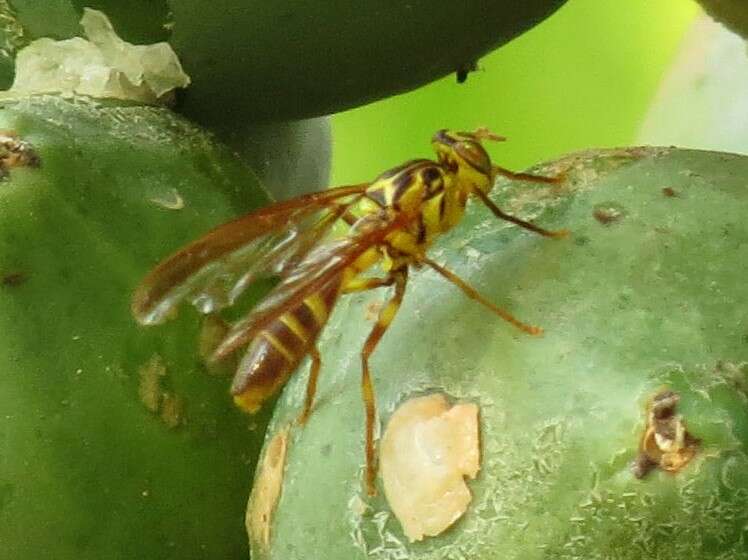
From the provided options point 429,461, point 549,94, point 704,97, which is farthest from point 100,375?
point 549,94

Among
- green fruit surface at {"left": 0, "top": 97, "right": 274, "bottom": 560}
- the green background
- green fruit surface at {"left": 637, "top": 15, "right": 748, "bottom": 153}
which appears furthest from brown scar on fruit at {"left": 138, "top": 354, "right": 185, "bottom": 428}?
the green background

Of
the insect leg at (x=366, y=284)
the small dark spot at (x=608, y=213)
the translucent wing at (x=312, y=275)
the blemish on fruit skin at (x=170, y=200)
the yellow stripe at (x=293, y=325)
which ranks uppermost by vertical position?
the small dark spot at (x=608, y=213)

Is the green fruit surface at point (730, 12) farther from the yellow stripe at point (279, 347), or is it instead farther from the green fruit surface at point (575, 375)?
the yellow stripe at point (279, 347)

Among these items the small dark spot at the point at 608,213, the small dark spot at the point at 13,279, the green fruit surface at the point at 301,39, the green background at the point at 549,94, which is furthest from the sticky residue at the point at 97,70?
the green background at the point at 549,94

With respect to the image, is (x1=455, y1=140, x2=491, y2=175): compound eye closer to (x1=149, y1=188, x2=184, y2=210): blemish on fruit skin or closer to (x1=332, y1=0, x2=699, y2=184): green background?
(x1=149, y1=188, x2=184, y2=210): blemish on fruit skin

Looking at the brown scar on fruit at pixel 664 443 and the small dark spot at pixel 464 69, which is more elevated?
the brown scar on fruit at pixel 664 443

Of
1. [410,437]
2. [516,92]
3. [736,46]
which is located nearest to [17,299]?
[410,437]
